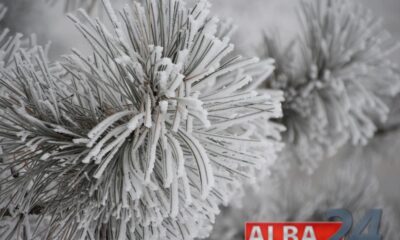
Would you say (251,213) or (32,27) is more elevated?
(32,27)

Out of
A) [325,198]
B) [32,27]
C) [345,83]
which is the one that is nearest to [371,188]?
[325,198]

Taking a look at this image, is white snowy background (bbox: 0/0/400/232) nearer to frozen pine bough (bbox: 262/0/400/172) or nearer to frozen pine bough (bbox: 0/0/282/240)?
frozen pine bough (bbox: 262/0/400/172)

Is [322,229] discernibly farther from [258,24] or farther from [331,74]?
[258,24]

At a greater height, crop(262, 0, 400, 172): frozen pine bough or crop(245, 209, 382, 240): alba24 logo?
crop(262, 0, 400, 172): frozen pine bough

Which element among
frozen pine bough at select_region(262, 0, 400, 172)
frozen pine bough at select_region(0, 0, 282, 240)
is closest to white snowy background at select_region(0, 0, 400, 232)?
frozen pine bough at select_region(262, 0, 400, 172)

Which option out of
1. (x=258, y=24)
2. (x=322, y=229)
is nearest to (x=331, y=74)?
(x=322, y=229)

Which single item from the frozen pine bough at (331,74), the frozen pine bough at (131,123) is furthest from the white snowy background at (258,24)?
the frozen pine bough at (131,123)

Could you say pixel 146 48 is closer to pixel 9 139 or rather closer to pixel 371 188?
pixel 9 139
